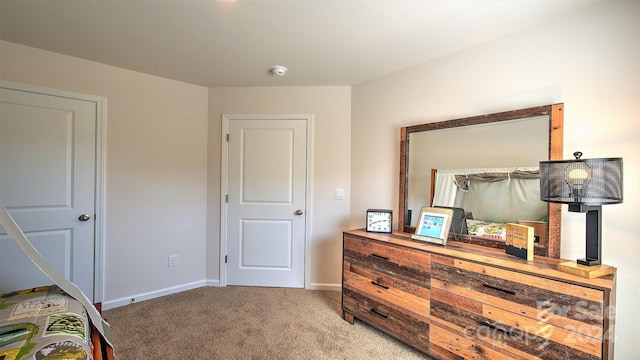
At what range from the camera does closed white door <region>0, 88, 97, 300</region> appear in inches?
84.4

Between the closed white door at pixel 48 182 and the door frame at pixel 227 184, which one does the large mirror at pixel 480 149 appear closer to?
the door frame at pixel 227 184

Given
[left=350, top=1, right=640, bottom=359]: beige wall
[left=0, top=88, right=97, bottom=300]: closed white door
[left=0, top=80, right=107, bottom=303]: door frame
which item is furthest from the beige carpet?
[left=350, top=1, right=640, bottom=359]: beige wall

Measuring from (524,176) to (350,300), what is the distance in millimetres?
1593

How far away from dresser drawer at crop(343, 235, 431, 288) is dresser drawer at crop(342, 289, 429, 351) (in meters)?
0.24

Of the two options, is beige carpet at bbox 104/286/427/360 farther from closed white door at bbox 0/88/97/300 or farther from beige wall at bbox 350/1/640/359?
beige wall at bbox 350/1/640/359

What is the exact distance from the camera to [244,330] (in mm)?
2209

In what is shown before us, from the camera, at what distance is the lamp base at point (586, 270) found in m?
1.29

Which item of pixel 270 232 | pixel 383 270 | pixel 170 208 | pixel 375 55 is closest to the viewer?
pixel 383 270

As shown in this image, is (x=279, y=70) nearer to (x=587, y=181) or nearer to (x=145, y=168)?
(x=145, y=168)

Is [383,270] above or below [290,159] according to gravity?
below

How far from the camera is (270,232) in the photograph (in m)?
3.10

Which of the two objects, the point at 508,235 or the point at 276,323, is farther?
the point at 276,323

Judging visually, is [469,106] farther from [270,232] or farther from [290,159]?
[270,232]

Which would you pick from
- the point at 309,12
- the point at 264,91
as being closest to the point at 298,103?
the point at 264,91
